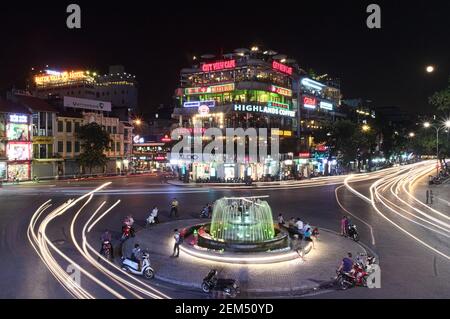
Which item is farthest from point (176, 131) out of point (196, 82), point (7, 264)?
point (7, 264)

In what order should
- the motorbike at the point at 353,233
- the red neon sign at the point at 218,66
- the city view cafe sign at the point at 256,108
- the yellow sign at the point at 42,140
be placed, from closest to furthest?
the motorbike at the point at 353,233 → the yellow sign at the point at 42,140 → the city view cafe sign at the point at 256,108 → the red neon sign at the point at 218,66

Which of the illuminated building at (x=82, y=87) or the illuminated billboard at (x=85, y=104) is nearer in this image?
the illuminated billboard at (x=85, y=104)

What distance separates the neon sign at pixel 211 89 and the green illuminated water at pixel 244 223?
159ft

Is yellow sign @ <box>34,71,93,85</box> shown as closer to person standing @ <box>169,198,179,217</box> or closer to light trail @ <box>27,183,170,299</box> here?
light trail @ <box>27,183,170,299</box>

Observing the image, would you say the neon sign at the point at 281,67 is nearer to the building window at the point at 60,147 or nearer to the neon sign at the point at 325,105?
the neon sign at the point at 325,105

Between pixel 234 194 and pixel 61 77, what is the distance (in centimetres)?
8785

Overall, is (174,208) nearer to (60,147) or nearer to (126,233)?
(126,233)

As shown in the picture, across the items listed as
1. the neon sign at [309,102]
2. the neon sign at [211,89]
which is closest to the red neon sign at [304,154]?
the neon sign at [309,102]

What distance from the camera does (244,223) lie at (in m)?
21.8

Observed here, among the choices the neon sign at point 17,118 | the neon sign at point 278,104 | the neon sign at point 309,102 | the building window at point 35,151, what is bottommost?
the building window at point 35,151

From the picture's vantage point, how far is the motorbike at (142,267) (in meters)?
16.3

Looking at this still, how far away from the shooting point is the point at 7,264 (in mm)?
17750

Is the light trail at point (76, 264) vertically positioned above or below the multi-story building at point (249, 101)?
below
